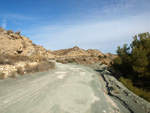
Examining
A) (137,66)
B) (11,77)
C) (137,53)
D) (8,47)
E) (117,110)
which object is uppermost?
(8,47)

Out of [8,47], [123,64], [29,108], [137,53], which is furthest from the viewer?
[8,47]

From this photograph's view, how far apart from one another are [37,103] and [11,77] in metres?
4.46

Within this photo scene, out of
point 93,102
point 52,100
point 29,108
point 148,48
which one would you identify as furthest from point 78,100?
point 148,48

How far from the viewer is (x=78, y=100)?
3.96 meters

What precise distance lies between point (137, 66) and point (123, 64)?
2.44 meters

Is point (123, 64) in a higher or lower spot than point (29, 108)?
higher

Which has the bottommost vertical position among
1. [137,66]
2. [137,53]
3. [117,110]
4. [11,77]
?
[117,110]

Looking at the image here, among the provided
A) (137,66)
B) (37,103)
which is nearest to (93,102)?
(37,103)

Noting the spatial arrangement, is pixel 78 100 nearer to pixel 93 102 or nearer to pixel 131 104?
pixel 93 102

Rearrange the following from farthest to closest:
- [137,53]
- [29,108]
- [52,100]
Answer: [137,53]
[52,100]
[29,108]

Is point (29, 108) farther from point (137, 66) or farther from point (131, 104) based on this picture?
point (137, 66)

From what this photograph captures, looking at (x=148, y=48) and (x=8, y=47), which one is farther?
(x=8, y=47)

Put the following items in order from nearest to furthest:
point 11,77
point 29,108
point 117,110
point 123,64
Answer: point 29,108, point 117,110, point 11,77, point 123,64

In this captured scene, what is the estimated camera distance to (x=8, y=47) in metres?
13.4
